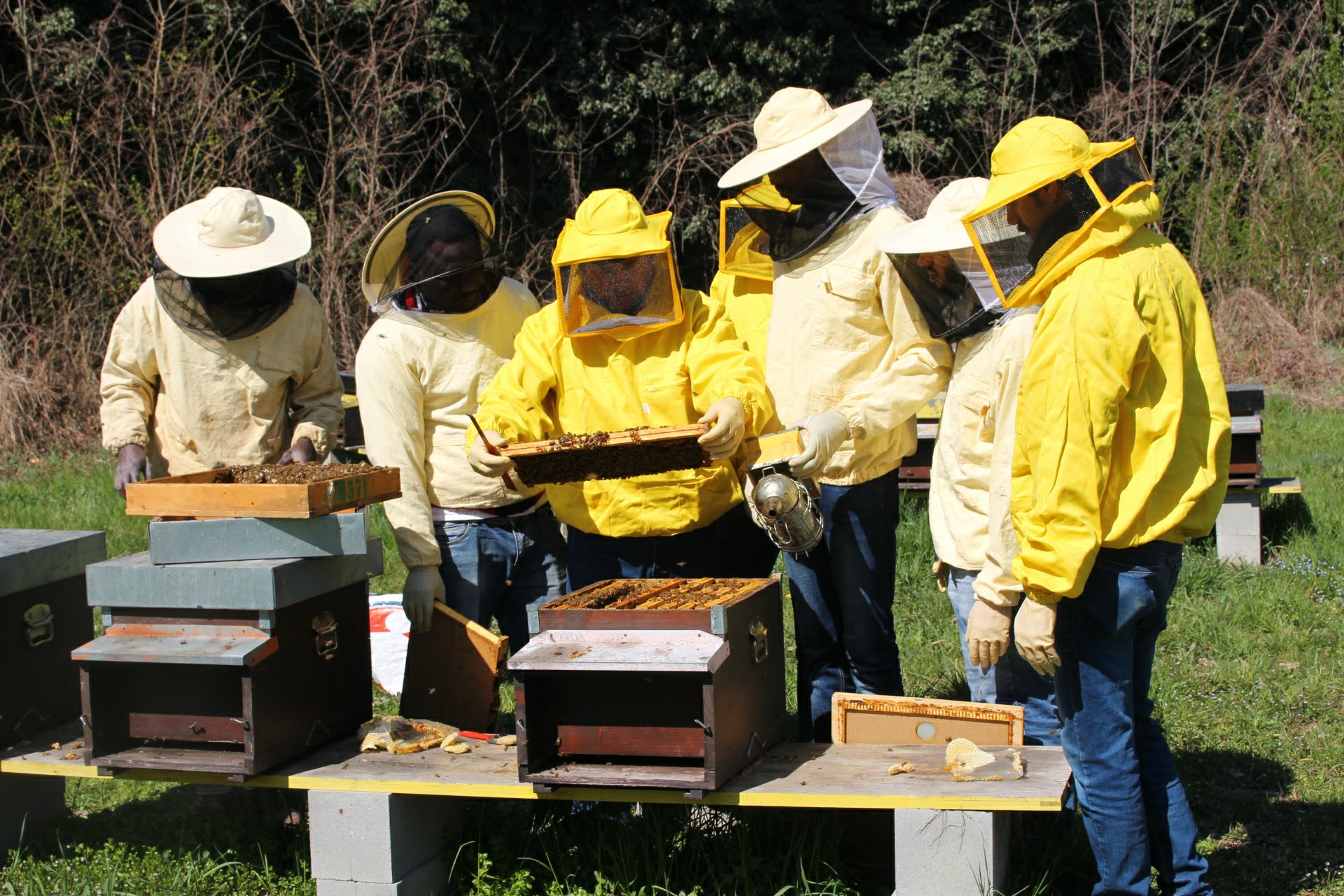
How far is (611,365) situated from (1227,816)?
2.21 meters

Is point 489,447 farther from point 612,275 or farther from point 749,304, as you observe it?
point 749,304

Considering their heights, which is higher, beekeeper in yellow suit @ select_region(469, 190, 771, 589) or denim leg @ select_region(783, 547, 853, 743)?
beekeeper in yellow suit @ select_region(469, 190, 771, 589)

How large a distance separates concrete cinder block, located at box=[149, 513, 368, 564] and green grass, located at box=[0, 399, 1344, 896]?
0.85 meters

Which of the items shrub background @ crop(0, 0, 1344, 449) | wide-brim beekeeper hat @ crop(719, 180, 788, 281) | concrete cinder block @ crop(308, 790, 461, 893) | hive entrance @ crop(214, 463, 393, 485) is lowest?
concrete cinder block @ crop(308, 790, 461, 893)

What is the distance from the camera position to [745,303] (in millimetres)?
3887

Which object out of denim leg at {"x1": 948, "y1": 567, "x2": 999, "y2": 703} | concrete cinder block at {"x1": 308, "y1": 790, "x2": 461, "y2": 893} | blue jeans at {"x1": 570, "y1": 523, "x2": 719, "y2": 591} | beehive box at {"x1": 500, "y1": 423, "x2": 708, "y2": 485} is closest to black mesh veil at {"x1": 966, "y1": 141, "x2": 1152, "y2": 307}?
beehive box at {"x1": 500, "y1": 423, "x2": 708, "y2": 485}

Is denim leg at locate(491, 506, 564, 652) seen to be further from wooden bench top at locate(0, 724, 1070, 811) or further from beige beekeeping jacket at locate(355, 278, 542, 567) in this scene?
wooden bench top at locate(0, 724, 1070, 811)

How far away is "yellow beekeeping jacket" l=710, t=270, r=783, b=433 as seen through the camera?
3.81m

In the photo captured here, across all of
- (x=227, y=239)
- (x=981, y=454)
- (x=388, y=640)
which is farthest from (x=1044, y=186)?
(x=388, y=640)

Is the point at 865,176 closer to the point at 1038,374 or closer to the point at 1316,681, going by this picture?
the point at 1038,374

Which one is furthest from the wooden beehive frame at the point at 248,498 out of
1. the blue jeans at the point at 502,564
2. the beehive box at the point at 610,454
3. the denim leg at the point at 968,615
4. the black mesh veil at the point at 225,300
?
the denim leg at the point at 968,615

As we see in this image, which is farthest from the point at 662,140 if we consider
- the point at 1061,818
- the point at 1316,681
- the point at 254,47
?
the point at 1061,818

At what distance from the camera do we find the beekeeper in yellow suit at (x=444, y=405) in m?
3.40

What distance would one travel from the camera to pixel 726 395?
121 inches
